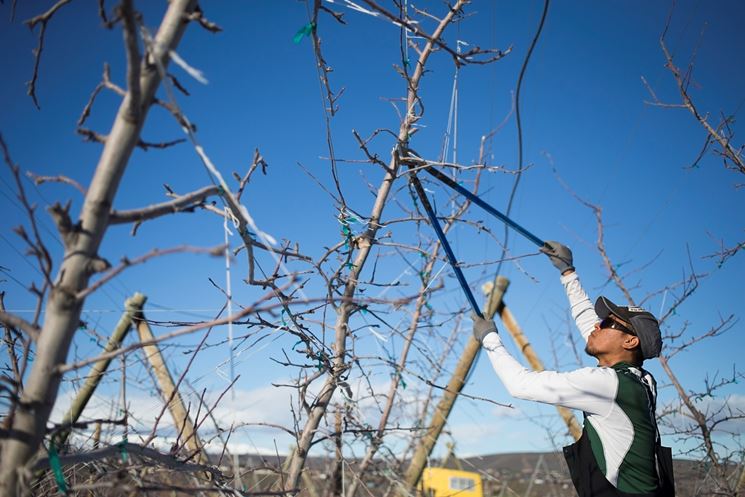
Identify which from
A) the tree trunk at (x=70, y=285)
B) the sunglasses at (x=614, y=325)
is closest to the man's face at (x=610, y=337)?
the sunglasses at (x=614, y=325)

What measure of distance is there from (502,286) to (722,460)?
241cm

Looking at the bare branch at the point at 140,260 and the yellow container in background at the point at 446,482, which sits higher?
the bare branch at the point at 140,260

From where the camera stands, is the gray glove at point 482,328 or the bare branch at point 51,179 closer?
the bare branch at point 51,179

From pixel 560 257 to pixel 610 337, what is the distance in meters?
0.78

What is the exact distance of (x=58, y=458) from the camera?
3.67 feet

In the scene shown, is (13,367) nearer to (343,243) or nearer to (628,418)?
(343,243)

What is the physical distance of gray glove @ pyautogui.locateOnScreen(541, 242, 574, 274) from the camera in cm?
347

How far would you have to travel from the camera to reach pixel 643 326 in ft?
8.98

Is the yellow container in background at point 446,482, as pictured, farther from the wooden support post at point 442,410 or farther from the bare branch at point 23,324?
the bare branch at point 23,324

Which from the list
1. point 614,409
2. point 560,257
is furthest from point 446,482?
point 614,409

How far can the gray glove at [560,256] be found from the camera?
3475 mm

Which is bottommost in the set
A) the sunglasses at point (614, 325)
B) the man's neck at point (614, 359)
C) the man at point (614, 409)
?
the man at point (614, 409)

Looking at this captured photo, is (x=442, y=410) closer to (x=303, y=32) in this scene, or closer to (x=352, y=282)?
(x=352, y=282)

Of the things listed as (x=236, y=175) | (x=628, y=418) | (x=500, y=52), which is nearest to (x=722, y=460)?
(x=628, y=418)
